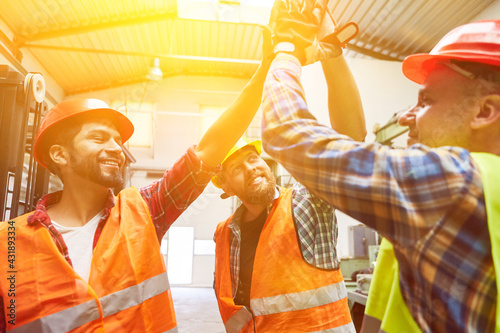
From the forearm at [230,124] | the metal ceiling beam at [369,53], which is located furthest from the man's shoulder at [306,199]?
the metal ceiling beam at [369,53]

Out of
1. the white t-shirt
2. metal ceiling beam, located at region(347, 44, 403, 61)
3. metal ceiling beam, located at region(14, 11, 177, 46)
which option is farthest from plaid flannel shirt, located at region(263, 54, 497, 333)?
metal ceiling beam, located at region(347, 44, 403, 61)

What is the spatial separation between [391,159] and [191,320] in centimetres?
805

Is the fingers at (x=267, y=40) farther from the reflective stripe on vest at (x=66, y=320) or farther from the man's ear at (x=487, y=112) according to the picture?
the reflective stripe on vest at (x=66, y=320)

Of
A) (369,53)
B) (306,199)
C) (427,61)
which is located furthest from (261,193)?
(369,53)

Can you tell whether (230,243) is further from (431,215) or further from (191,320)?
(191,320)

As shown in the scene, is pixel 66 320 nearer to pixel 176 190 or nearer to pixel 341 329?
pixel 176 190

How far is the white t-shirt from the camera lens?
169 cm

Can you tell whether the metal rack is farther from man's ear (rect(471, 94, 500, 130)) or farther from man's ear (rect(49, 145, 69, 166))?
man's ear (rect(471, 94, 500, 130))

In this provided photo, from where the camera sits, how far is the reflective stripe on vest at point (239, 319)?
202cm

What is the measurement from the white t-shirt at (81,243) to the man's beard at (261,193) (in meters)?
0.91

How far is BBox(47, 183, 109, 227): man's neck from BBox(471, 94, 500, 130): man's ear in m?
1.81

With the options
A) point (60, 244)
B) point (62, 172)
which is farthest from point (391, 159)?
point (62, 172)

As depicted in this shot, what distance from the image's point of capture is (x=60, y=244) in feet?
5.63

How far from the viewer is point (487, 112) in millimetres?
925
